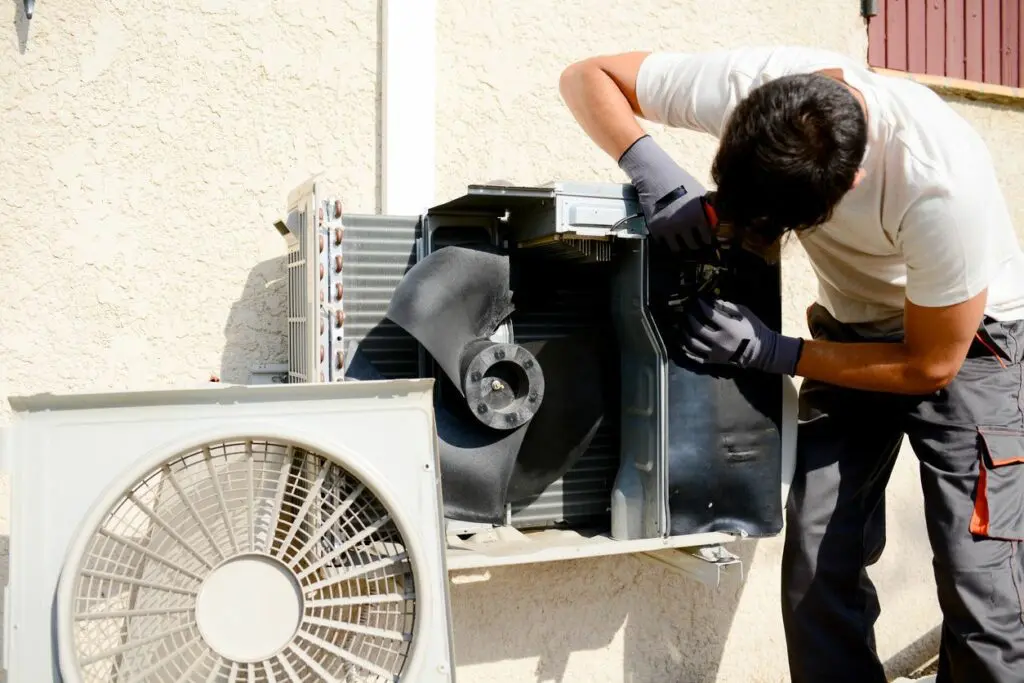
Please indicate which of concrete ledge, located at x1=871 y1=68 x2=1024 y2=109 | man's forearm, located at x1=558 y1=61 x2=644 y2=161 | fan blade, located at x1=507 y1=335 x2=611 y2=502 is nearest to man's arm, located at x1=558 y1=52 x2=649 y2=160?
man's forearm, located at x1=558 y1=61 x2=644 y2=161

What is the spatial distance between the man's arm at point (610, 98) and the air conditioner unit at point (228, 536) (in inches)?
30.8

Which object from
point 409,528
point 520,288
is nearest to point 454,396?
point 520,288

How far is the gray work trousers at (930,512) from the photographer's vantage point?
6.09ft

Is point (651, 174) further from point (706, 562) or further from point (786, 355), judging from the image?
point (706, 562)

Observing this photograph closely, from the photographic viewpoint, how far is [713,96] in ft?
6.27

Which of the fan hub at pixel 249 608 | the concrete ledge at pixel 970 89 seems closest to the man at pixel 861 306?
the fan hub at pixel 249 608

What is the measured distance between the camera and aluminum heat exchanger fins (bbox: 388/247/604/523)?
5.94 ft

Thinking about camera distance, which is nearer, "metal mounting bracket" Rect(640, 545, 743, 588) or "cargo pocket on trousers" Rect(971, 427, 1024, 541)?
"cargo pocket on trousers" Rect(971, 427, 1024, 541)

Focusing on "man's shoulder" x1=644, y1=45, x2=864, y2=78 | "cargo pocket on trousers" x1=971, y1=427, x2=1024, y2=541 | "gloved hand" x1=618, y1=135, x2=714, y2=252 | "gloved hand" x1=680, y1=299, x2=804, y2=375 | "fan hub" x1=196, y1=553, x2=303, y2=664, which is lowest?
"fan hub" x1=196, y1=553, x2=303, y2=664

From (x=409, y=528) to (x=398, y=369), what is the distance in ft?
1.80

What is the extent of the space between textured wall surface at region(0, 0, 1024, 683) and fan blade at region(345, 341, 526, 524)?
0.54 meters

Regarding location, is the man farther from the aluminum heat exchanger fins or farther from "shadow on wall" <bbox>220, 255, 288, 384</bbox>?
"shadow on wall" <bbox>220, 255, 288, 384</bbox>

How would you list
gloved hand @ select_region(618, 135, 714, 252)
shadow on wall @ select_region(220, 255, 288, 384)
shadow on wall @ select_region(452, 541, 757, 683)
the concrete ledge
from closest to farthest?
gloved hand @ select_region(618, 135, 714, 252)
shadow on wall @ select_region(220, 255, 288, 384)
shadow on wall @ select_region(452, 541, 757, 683)
the concrete ledge

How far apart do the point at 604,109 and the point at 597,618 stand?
56.2 inches
